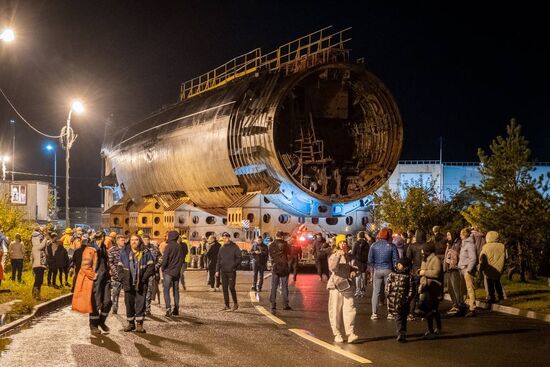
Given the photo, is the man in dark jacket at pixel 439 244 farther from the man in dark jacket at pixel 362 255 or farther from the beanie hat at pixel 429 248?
the man in dark jacket at pixel 362 255

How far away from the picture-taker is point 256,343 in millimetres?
11539

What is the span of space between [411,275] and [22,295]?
9781 mm

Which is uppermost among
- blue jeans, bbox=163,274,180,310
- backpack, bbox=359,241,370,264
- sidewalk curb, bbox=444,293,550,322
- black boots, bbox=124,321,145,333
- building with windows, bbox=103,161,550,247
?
building with windows, bbox=103,161,550,247

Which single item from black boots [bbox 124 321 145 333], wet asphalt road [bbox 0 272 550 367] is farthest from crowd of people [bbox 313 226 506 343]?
black boots [bbox 124 321 145 333]

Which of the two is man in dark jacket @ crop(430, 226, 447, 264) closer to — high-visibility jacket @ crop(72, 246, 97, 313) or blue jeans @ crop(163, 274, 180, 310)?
blue jeans @ crop(163, 274, 180, 310)

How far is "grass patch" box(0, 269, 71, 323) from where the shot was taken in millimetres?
14989

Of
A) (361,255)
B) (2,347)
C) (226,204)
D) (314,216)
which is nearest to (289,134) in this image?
(314,216)

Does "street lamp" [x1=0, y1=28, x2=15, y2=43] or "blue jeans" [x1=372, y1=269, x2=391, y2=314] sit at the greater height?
"street lamp" [x1=0, y1=28, x2=15, y2=43]

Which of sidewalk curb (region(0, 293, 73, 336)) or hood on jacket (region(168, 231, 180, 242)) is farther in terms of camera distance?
hood on jacket (region(168, 231, 180, 242))

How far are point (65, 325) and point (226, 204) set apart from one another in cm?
2344

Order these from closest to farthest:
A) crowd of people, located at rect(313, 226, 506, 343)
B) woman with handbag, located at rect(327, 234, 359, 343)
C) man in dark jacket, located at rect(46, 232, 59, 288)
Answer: woman with handbag, located at rect(327, 234, 359, 343) → crowd of people, located at rect(313, 226, 506, 343) → man in dark jacket, located at rect(46, 232, 59, 288)

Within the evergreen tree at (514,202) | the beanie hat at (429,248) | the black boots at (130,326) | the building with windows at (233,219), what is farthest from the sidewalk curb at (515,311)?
the building with windows at (233,219)

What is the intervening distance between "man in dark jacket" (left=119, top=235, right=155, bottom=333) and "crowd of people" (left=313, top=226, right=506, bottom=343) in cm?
307

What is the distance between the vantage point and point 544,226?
2038cm
